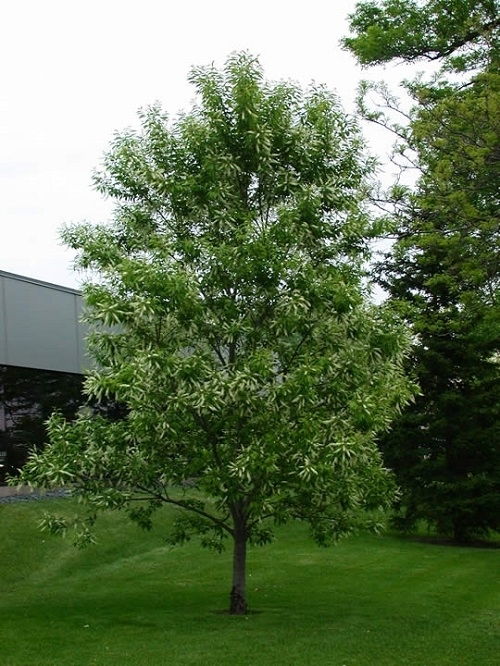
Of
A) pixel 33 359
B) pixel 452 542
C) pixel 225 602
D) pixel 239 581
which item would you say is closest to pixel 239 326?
pixel 239 581

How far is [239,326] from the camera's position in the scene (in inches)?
455

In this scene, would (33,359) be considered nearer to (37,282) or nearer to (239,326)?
(37,282)

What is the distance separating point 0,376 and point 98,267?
9.01 meters

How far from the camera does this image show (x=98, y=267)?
12711mm

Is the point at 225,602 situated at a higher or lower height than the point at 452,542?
higher

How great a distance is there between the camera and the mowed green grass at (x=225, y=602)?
1023 cm

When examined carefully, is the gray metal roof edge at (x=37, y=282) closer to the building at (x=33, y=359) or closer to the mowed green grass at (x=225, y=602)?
the building at (x=33, y=359)

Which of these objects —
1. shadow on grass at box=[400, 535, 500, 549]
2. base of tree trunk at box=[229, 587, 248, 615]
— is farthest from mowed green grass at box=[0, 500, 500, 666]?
shadow on grass at box=[400, 535, 500, 549]

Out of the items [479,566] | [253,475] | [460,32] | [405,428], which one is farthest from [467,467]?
[253,475]

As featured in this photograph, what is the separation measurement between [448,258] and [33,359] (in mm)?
11196

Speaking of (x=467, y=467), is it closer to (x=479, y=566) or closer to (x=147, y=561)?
(x=479, y=566)

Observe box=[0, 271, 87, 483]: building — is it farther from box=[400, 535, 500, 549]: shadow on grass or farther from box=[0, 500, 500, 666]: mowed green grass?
box=[400, 535, 500, 549]: shadow on grass

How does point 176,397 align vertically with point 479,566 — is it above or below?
above

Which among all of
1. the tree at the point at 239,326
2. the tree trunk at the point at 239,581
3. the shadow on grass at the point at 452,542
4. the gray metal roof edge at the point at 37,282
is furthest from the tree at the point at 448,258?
the gray metal roof edge at the point at 37,282
